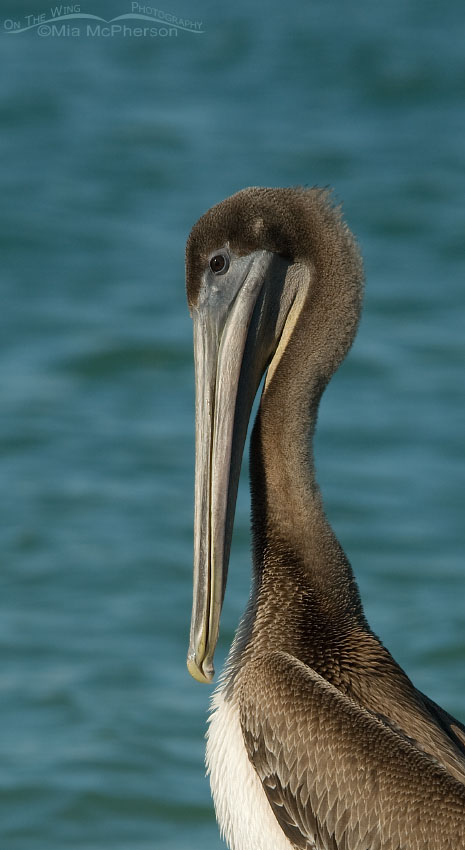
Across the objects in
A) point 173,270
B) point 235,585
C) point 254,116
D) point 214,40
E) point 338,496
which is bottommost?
point 235,585

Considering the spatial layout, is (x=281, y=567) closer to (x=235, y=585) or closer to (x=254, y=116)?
(x=235, y=585)

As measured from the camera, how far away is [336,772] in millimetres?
3996

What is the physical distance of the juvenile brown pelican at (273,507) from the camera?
4.16 metres

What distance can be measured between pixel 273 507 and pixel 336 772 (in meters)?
0.80

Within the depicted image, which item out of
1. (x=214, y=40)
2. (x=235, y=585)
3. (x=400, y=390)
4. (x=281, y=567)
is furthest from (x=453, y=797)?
(x=214, y=40)

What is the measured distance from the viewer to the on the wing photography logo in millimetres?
14461

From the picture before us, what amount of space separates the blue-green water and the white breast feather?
3041mm

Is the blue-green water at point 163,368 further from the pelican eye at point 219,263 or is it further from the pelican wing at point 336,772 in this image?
the pelican eye at point 219,263

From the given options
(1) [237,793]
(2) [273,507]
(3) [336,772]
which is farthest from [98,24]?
(3) [336,772]

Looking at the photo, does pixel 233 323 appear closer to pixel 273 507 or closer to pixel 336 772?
pixel 273 507

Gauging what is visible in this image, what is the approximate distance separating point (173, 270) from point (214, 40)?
142 inches

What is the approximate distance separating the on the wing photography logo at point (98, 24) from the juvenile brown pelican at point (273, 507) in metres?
10.6

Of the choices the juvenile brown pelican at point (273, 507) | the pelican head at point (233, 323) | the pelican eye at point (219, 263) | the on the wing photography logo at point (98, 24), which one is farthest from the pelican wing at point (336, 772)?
the on the wing photography logo at point (98, 24)

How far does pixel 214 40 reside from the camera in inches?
566
